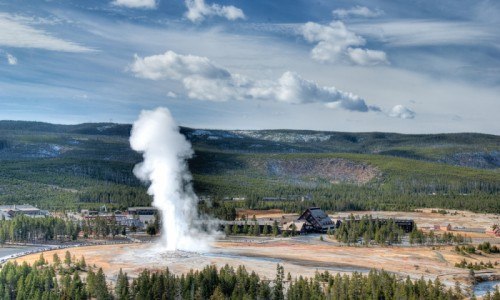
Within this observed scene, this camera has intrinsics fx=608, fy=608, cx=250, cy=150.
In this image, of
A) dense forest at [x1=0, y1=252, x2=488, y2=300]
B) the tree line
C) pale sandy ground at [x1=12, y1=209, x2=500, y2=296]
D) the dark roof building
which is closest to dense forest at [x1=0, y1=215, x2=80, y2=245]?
pale sandy ground at [x1=12, y1=209, x2=500, y2=296]

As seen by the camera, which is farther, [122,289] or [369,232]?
[369,232]

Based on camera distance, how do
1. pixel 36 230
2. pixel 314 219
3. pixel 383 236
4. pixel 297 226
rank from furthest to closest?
pixel 314 219
pixel 297 226
pixel 383 236
pixel 36 230

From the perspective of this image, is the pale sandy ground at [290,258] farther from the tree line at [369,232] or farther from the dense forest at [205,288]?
the dense forest at [205,288]

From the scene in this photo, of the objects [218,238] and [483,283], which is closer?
[483,283]

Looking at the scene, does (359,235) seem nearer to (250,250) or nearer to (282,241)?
(282,241)

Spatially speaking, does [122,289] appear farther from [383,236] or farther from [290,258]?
[383,236]

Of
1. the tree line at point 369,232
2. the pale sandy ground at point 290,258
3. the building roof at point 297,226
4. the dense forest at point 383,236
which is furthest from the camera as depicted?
the building roof at point 297,226

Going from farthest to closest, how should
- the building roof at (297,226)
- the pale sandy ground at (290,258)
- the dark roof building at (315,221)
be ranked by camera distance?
1. the dark roof building at (315,221)
2. the building roof at (297,226)
3. the pale sandy ground at (290,258)

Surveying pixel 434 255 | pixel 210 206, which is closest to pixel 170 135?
pixel 434 255

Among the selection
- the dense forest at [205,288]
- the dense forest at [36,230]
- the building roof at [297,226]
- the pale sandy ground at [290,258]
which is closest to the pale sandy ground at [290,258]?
the pale sandy ground at [290,258]

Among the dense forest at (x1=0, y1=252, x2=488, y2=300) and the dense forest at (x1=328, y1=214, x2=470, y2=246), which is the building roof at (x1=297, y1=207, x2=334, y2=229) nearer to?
the dense forest at (x1=328, y1=214, x2=470, y2=246)

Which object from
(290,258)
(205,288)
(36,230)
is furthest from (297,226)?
(205,288)
